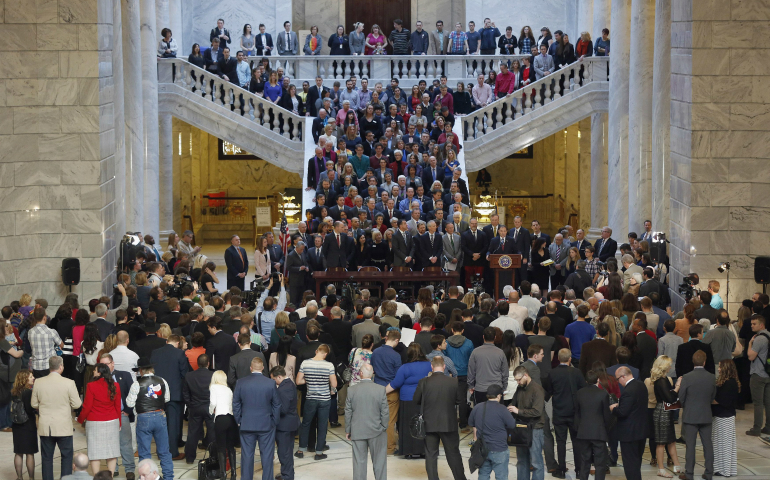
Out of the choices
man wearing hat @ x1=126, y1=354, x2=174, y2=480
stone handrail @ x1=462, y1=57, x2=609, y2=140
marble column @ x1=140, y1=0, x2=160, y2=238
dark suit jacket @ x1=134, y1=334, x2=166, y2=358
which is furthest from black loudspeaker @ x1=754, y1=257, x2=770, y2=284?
marble column @ x1=140, y1=0, x2=160, y2=238

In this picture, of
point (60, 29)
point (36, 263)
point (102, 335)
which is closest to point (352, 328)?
point (102, 335)

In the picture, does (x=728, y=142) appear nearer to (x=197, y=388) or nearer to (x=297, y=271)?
(x=297, y=271)

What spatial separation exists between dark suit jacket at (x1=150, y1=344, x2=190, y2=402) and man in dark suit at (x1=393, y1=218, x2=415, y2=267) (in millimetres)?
7259

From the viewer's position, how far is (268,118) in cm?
2492

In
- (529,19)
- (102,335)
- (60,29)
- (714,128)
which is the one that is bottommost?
(102,335)

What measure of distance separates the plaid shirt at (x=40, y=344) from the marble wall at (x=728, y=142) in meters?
8.98

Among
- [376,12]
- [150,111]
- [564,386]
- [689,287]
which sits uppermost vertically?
[376,12]

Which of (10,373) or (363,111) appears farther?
(363,111)

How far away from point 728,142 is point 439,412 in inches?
299

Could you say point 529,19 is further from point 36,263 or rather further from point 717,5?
point 36,263

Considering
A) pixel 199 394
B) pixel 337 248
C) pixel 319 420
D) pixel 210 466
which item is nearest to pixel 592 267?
pixel 337 248

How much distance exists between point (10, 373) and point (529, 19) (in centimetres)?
2113

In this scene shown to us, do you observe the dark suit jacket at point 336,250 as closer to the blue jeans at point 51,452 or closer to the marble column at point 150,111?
the marble column at point 150,111

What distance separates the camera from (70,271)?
16.2m
